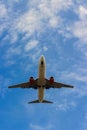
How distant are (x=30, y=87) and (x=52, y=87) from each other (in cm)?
621

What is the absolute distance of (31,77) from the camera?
497 ft

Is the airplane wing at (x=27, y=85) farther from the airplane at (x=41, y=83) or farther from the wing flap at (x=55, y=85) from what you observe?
the wing flap at (x=55, y=85)

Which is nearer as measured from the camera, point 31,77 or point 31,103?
point 31,77

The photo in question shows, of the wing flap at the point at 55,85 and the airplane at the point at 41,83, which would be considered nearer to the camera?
the airplane at the point at 41,83

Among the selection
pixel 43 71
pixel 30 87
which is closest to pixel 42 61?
pixel 43 71

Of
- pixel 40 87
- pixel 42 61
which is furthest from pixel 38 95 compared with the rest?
pixel 42 61

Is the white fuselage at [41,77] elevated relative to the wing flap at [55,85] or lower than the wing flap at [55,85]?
lower

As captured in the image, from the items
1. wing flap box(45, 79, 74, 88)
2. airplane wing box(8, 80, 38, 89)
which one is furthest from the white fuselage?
wing flap box(45, 79, 74, 88)

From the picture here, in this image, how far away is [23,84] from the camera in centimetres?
15512

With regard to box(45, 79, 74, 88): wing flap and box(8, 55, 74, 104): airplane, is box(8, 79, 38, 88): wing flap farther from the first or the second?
box(45, 79, 74, 88): wing flap

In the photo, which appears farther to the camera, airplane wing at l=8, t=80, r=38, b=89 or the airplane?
airplane wing at l=8, t=80, r=38, b=89

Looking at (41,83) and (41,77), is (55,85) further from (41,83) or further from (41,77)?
(41,77)

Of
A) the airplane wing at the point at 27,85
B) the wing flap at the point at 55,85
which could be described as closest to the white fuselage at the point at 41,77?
the airplane wing at the point at 27,85

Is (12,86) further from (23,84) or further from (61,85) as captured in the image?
(61,85)
